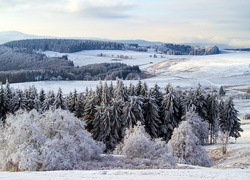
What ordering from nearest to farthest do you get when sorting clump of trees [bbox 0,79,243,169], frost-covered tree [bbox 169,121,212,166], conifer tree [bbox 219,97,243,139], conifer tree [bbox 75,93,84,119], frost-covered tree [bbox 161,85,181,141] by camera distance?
frost-covered tree [bbox 169,121,212,166], clump of trees [bbox 0,79,243,169], frost-covered tree [bbox 161,85,181,141], conifer tree [bbox 75,93,84,119], conifer tree [bbox 219,97,243,139]

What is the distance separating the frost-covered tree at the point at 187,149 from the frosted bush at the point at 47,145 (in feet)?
38.9

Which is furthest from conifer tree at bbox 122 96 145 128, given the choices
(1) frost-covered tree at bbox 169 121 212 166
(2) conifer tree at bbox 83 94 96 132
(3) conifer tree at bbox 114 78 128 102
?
(1) frost-covered tree at bbox 169 121 212 166

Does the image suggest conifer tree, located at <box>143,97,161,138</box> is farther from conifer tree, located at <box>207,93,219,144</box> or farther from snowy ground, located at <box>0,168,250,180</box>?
snowy ground, located at <box>0,168,250,180</box>

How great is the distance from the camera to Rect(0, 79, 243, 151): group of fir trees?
155ft

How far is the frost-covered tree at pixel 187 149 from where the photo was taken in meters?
37.7

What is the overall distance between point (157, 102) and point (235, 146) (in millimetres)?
14802

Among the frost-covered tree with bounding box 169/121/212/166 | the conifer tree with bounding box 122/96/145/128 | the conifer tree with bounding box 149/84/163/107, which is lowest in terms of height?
the frost-covered tree with bounding box 169/121/212/166

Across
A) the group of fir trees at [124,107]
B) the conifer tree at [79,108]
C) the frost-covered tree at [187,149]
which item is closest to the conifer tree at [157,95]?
the group of fir trees at [124,107]

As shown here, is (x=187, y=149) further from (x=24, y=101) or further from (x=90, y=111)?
(x=24, y=101)

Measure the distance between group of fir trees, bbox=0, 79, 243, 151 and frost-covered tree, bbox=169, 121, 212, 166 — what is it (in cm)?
901

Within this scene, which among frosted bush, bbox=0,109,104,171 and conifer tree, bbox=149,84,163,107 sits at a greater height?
conifer tree, bbox=149,84,163,107

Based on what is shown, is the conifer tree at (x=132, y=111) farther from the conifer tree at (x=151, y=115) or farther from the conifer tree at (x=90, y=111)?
the conifer tree at (x=90, y=111)

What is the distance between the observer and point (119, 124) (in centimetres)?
4738

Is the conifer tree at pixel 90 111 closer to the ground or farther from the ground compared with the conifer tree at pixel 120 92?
closer to the ground
